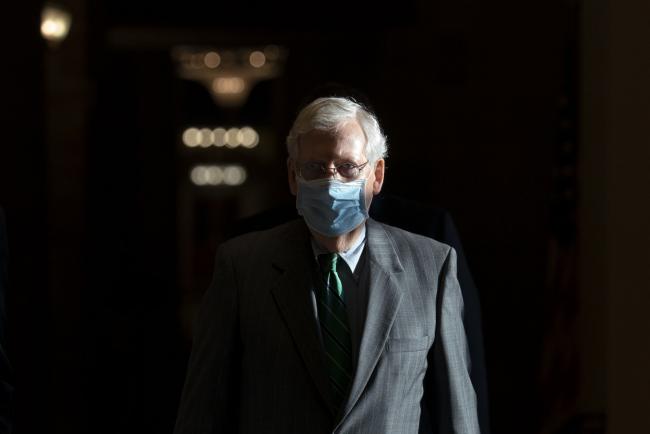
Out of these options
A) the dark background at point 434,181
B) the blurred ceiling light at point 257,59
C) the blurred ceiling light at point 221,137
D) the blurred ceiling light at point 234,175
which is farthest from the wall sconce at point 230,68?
the dark background at point 434,181

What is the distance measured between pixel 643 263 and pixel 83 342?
6.10m

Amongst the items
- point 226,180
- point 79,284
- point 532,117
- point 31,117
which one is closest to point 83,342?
point 79,284

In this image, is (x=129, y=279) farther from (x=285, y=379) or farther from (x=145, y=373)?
(x=285, y=379)

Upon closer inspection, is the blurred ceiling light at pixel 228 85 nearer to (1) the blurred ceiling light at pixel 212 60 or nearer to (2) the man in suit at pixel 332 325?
(1) the blurred ceiling light at pixel 212 60

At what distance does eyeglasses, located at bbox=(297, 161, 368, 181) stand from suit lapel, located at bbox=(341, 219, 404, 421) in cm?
18

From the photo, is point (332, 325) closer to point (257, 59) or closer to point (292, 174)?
point (292, 174)

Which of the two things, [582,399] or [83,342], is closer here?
[582,399]

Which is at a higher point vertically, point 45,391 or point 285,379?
point 285,379

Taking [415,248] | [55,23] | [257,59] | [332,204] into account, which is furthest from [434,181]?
[257,59]

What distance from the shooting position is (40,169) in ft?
22.6

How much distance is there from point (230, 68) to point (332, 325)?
18.6 metres

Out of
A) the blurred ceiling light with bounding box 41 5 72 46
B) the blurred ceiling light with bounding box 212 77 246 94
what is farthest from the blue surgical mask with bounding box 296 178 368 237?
the blurred ceiling light with bounding box 212 77 246 94

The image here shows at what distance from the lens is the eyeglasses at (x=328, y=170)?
9.56 feet

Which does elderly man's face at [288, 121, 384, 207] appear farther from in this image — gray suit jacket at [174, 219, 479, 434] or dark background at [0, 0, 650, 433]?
dark background at [0, 0, 650, 433]
